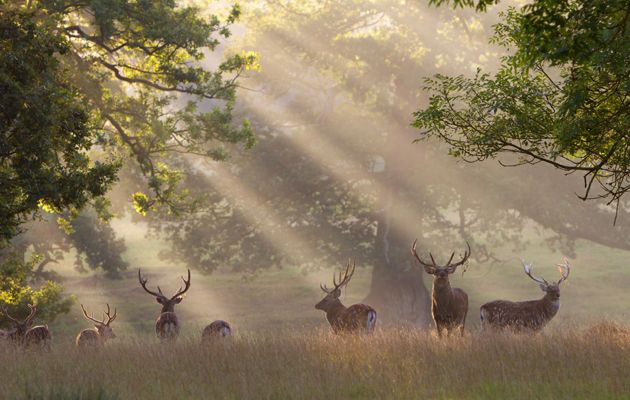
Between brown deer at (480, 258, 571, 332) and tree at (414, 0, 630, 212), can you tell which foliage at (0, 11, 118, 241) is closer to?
tree at (414, 0, 630, 212)

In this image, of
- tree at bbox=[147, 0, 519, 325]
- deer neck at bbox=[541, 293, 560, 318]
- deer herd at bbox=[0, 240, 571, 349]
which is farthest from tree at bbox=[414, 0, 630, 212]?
tree at bbox=[147, 0, 519, 325]

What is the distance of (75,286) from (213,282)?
321 inches

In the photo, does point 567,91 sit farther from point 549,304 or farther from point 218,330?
point 218,330

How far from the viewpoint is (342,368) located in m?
12.1

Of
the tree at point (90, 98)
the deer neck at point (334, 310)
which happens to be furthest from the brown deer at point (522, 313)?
the tree at point (90, 98)

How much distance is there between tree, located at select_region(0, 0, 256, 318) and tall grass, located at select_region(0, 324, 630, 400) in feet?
8.64

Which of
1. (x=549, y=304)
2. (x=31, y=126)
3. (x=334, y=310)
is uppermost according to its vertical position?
(x=31, y=126)

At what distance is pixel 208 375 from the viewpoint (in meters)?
12.0

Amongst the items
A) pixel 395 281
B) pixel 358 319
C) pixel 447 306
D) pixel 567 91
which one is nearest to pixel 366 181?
pixel 395 281

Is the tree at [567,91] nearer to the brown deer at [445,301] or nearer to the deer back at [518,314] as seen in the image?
the brown deer at [445,301]

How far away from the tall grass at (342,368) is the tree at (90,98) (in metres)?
2.63

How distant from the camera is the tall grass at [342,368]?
1072 cm

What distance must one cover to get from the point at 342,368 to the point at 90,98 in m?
11.4

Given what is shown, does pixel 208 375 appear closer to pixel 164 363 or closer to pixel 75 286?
pixel 164 363
